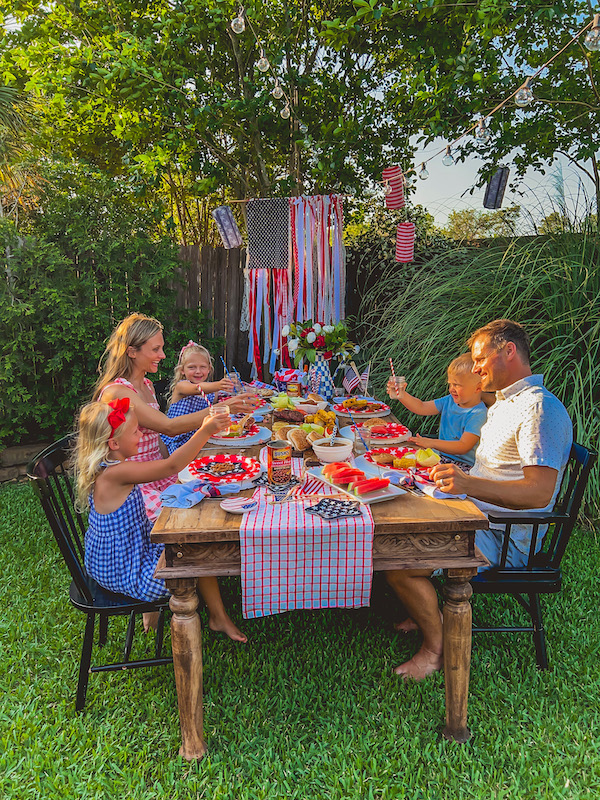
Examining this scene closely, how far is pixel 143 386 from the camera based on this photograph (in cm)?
Result: 300

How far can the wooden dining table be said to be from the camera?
1700mm

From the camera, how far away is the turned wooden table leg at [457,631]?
5.96 feet

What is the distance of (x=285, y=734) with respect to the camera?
205 centimetres

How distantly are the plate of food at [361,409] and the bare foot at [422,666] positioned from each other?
1.38 m

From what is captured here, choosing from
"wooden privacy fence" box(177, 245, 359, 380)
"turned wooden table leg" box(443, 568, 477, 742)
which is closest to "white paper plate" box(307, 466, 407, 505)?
"turned wooden table leg" box(443, 568, 477, 742)

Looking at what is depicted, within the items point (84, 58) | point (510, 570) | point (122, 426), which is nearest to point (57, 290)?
point (84, 58)

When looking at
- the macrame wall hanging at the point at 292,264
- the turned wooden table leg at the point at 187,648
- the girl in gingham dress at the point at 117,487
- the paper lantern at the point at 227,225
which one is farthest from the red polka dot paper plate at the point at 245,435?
the paper lantern at the point at 227,225

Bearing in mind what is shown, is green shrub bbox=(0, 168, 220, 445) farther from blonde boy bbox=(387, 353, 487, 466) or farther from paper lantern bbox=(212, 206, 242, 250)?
blonde boy bbox=(387, 353, 487, 466)

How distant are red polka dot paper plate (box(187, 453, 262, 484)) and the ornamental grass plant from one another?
241 cm

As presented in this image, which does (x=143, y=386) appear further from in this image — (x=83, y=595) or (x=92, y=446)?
(x=83, y=595)

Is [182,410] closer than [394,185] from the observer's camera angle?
Yes

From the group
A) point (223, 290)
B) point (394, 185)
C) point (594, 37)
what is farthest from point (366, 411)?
point (223, 290)

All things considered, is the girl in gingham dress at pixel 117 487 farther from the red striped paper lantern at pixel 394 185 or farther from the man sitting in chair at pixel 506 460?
the red striped paper lantern at pixel 394 185

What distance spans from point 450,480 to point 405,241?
12.7ft
